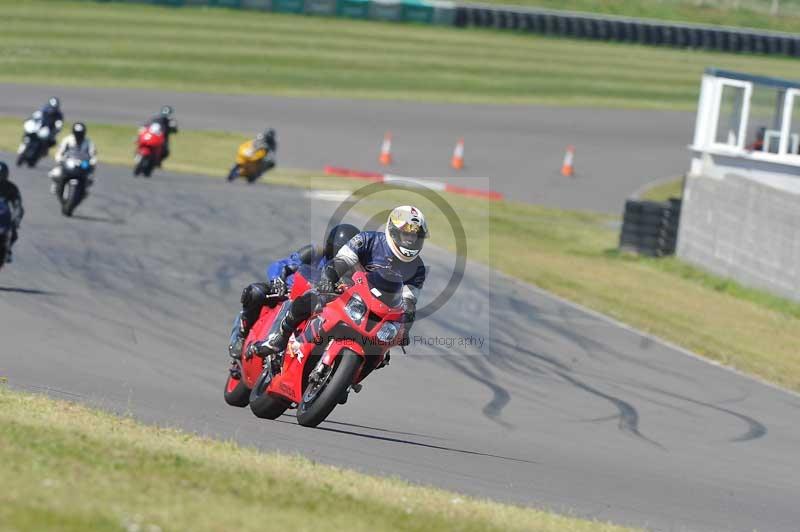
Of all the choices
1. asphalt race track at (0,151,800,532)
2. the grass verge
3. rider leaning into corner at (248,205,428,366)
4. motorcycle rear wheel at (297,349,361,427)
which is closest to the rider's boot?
asphalt race track at (0,151,800,532)

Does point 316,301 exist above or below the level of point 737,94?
below

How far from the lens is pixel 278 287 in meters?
10.2

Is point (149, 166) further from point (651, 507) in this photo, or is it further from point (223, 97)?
point (651, 507)

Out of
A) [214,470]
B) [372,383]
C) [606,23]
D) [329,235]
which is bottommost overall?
[372,383]

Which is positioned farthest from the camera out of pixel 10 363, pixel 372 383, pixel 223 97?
pixel 223 97

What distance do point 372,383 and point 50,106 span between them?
16.7 metres

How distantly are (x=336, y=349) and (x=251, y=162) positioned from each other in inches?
798

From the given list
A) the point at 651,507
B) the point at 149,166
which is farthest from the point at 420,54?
the point at 651,507

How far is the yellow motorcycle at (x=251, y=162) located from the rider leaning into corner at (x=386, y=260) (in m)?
19.3

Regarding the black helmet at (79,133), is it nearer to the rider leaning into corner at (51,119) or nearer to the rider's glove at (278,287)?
the rider leaning into corner at (51,119)

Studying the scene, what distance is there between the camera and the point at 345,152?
118 feet

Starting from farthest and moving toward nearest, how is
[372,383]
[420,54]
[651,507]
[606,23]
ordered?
[606,23] → [420,54] → [372,383] → [651,507]

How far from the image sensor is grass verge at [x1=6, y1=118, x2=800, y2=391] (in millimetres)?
17062

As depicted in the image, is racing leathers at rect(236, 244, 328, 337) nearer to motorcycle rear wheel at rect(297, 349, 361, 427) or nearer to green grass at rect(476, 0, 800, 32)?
motorcycle rear wheel at rect(297, 349, 361, 427)
